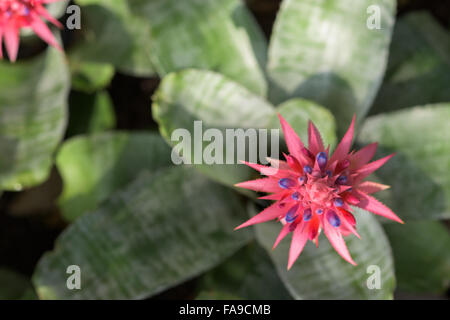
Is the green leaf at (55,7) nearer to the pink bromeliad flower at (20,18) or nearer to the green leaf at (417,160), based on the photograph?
the pink bromeliad flower at (20,18)

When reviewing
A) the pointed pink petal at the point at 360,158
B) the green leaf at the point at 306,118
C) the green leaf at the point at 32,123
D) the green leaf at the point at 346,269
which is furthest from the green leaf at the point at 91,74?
the pointed pink petal at the point at 360,158

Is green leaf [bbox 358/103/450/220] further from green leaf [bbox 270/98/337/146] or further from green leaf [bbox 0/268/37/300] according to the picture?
green leaf [bbox 0/268/37/300]

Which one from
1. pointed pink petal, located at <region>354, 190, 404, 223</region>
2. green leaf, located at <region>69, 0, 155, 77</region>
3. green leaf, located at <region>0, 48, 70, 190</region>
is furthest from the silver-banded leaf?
pointed pink petal, located at <region>354, 190, 404, 223</region>

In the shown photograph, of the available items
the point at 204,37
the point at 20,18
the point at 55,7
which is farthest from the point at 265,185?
the point at 55,7

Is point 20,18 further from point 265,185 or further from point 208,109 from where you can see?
point 265,185

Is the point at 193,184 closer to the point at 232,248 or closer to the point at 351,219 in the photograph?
the point at 232,248
